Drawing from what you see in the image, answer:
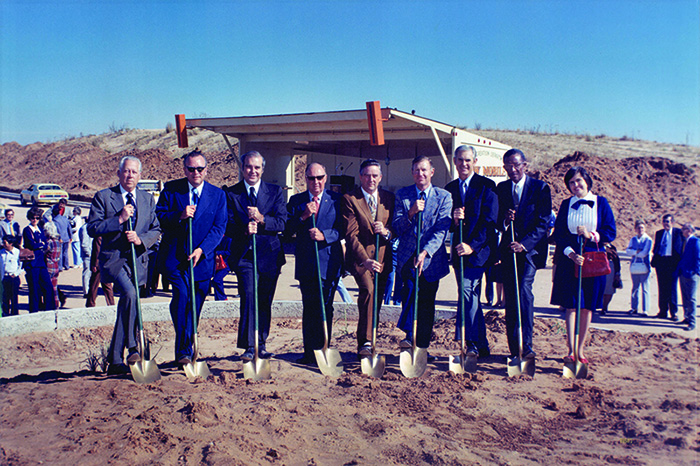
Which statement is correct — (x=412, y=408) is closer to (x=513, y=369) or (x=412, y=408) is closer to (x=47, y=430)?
(x=513, y=369)

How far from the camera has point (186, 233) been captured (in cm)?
507

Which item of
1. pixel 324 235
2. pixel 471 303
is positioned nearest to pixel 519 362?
pixel 471 303

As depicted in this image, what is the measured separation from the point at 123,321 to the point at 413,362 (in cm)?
265

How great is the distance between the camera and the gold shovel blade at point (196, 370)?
4746mm

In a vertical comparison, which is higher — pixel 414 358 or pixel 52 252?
pixel 52 252

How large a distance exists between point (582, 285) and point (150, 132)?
5960 cm

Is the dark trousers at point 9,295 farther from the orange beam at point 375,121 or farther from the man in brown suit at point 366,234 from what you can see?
the orange beam at point 375,121

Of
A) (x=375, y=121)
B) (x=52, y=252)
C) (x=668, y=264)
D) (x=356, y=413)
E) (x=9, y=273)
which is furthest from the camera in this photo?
(x=375, y=121)

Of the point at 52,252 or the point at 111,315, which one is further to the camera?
the point at 52,252

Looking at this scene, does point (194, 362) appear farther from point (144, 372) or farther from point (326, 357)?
point (326, 357)

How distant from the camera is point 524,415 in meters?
4.12

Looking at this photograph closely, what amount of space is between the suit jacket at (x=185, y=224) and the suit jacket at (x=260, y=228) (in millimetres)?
124

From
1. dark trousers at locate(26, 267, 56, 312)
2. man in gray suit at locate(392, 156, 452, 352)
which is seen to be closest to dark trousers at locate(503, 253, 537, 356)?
man in gray suit at locate(392, 156, 452, 352)

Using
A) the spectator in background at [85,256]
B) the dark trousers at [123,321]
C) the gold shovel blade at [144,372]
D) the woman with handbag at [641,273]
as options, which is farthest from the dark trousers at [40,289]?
the woman with handbag at [641,273]
